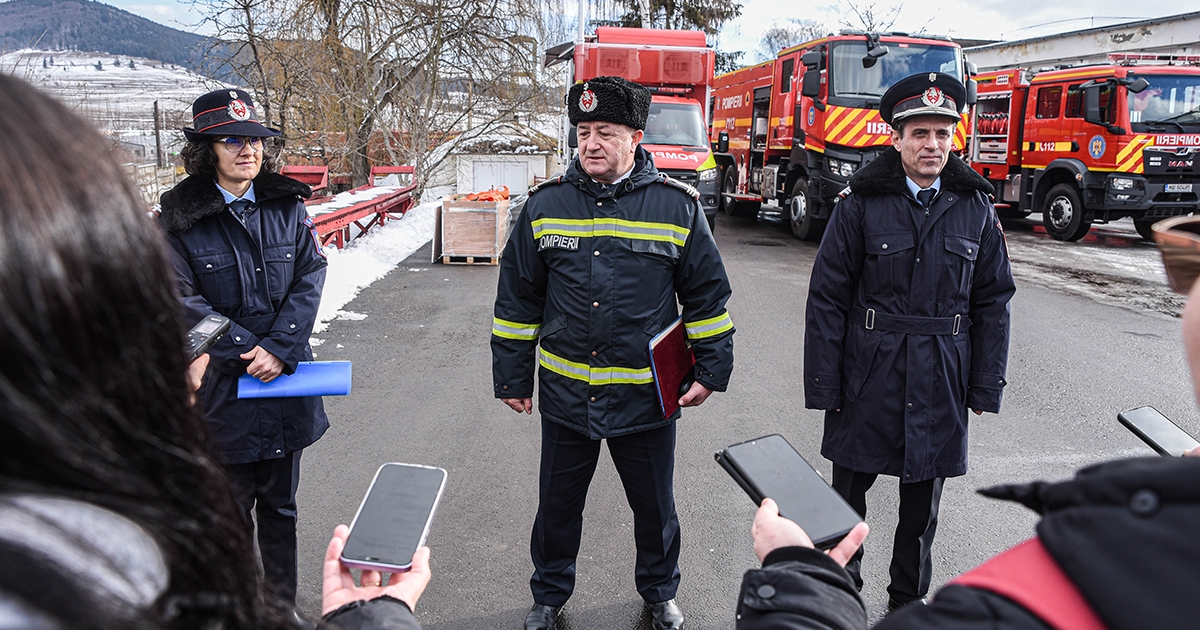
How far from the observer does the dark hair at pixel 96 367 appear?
0.64 metres

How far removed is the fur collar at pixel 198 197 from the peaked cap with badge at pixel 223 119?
0.54ft

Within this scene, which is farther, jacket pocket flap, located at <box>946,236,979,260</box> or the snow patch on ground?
the snow patch on ground

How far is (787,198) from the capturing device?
14328mm

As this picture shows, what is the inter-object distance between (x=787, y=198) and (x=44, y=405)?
14378mm

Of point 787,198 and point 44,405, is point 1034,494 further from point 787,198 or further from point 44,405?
point 787,198

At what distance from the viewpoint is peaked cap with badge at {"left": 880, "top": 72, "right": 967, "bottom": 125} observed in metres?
3.12

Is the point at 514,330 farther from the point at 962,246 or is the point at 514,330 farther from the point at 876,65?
the point at 876,65

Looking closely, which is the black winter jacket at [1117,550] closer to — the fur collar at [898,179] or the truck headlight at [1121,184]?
the fur collar at [898,179]

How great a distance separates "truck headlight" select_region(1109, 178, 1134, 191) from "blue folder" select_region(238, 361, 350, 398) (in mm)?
13760

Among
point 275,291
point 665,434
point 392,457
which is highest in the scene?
point 275,291

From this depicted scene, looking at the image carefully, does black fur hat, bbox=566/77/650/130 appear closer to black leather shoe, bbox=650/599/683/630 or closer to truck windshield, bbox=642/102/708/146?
black leather shoe, bbox=650/599/683/630

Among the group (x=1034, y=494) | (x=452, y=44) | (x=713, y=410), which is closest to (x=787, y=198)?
(x=452, y=44)

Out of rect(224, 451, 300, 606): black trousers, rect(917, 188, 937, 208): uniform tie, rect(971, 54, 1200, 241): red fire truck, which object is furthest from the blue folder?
rect(971, 54, 1200, 241): red fire truck

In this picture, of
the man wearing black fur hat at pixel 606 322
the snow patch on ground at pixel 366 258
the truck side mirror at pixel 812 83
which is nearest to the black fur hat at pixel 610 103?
the man wearing black fur hat at pixel 606 322
